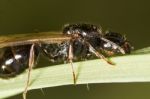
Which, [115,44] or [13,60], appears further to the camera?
[115,44]

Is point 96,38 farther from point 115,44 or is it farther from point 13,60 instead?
point 13,60

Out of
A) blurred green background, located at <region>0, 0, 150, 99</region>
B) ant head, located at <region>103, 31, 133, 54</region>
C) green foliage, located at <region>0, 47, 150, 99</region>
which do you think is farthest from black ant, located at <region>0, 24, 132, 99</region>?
blurred green background, located at <region>0, 0, 150, 99</region>

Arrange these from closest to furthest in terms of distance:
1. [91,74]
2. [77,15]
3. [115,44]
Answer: [91,74] → [115,44] → [77,15]

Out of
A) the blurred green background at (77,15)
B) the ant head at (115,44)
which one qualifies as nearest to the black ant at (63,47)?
the ant head at (115,44)

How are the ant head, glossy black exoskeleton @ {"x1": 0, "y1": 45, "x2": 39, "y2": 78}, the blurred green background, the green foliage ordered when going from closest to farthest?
the green foliage, glossy black exoskeleton @ {"x1": 0, "y1": 45, "x2": 39, "y2": 78}, the ant head, the blurred green background

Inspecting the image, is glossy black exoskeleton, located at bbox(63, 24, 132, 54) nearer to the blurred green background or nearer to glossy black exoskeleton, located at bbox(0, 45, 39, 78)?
glossy black exoskeleton, located at bbox(0, 45, 39, 78)

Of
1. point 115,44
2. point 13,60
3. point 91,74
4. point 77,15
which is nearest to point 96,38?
point 115,44

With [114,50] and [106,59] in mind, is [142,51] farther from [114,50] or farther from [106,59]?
[114,50]

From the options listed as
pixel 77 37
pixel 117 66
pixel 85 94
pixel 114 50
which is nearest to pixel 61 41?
pixel 77 37
